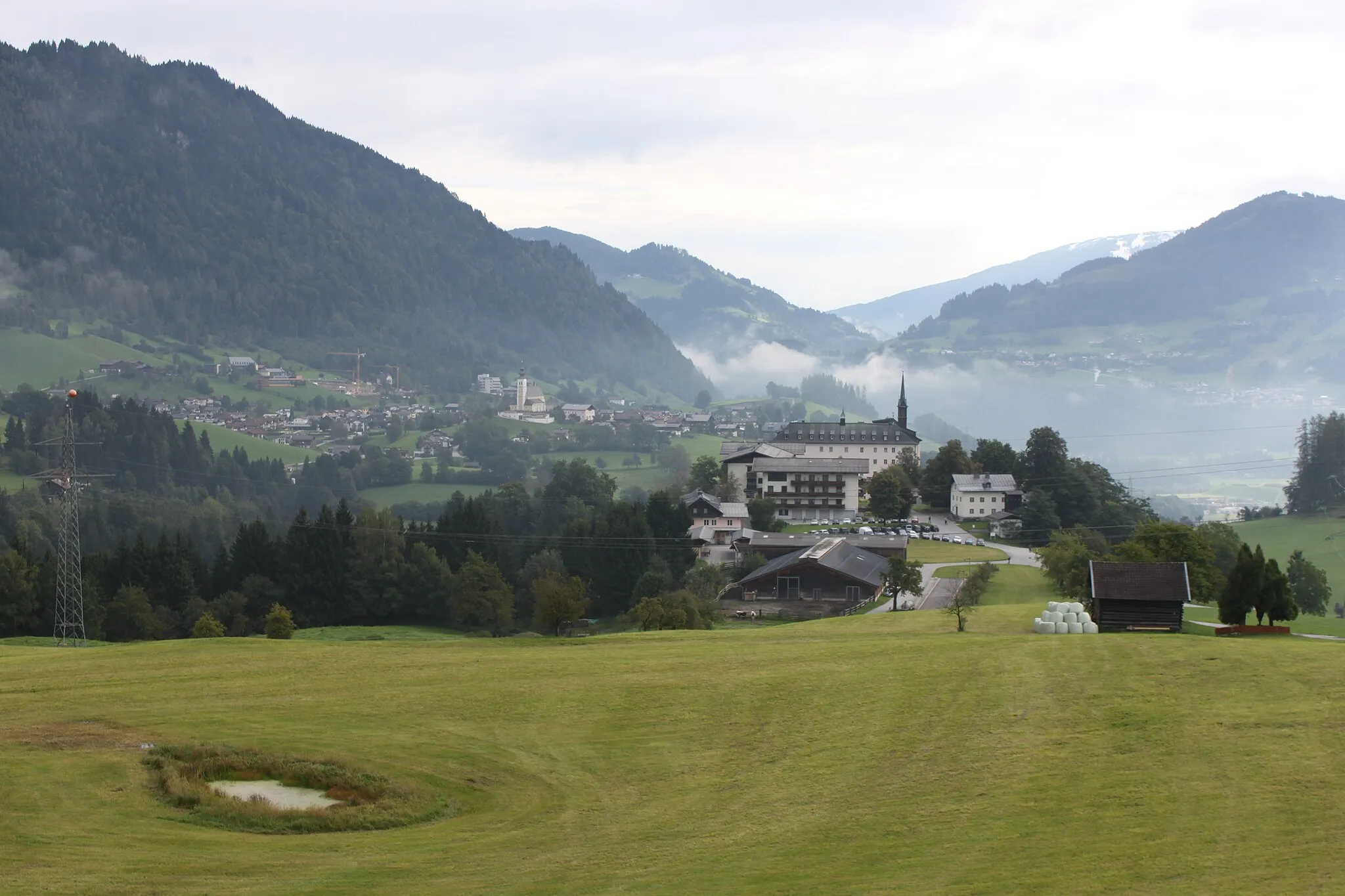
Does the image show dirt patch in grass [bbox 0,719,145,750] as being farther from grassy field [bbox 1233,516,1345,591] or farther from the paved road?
grassy field [bbox 1233,516,1345,591]

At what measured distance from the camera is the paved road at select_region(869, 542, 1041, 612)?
71875 millimetres

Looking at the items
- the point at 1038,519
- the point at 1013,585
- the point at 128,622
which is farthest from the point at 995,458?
the point at 128,622

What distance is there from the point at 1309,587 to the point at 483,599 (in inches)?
1881

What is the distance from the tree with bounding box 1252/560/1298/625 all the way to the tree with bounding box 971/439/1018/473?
247ft

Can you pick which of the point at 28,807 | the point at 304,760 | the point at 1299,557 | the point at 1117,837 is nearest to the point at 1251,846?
the point at 1117,837

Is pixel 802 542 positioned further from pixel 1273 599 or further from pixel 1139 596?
pixel 1273 599

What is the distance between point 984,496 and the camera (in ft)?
368

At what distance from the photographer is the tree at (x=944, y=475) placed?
12019cm

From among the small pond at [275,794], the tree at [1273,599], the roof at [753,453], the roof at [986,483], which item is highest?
the roof at [753,453]

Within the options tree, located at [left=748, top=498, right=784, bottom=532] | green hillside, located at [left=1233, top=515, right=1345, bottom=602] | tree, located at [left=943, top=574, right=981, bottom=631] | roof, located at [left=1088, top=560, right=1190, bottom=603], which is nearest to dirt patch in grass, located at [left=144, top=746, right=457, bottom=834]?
tree, located at [left=943, top=574, right=981, bottom=631]

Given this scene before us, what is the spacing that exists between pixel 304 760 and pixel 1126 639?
24.5 m

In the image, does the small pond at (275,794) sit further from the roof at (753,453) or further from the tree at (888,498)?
the roof at (753,453)

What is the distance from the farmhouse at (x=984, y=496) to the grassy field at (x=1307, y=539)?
18876 mm

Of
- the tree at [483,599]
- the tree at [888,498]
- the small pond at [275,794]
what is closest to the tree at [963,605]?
the tree at [483,599]
